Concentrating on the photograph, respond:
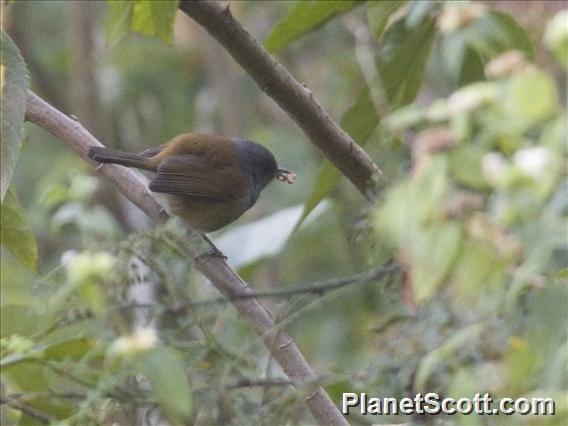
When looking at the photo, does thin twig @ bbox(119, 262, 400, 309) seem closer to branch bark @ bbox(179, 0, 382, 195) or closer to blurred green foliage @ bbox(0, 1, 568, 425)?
blurred green foliage @ bbox(0, 1, 568, 425)

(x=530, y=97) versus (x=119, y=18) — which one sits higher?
(x=119, y=18)

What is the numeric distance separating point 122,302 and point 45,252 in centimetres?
404

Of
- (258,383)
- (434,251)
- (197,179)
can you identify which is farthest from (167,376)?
(197,179)

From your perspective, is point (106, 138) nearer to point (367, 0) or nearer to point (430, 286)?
point (367, 0)

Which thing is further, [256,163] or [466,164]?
[256,163]

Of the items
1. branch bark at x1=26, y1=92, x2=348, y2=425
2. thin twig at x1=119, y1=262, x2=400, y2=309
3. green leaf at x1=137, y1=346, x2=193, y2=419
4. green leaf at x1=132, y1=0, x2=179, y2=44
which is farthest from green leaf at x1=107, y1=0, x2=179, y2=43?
green leaf at x1=137, y1=346, x2=193, y2=419

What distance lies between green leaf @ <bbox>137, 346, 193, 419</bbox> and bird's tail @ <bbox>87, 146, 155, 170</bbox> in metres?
0.86

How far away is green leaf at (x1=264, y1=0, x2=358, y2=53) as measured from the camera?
86.7 inches

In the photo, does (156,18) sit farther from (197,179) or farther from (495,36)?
(197,179)

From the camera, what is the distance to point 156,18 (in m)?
2.11

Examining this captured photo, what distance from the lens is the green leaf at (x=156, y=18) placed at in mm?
2057

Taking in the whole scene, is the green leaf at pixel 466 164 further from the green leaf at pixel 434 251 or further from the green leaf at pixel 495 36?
the green leaf at pixel 495 36

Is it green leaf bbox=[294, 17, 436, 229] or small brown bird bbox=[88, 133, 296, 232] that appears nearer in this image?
green leaf bbox=[294, 17, 436, 229]

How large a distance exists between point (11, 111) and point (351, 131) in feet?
2.40
